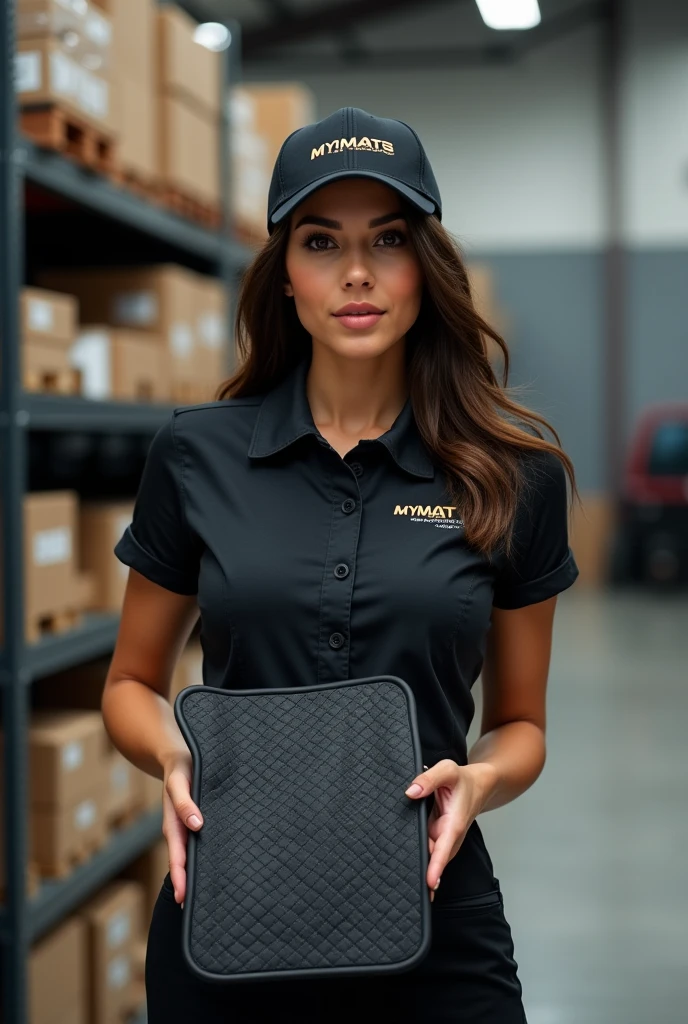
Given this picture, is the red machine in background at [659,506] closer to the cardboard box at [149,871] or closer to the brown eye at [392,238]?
the cardboard box at [149,871]

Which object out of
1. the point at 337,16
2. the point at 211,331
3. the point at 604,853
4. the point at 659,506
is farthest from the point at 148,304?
the point at 337,16

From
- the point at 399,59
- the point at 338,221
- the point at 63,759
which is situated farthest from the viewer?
the point at 399,59

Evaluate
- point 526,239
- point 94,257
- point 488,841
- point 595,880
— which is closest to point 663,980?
point 595,880

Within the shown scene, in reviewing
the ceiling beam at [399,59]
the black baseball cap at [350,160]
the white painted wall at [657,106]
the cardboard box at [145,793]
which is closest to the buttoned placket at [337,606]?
the black baseball cap at [350,160]

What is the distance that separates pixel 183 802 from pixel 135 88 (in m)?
2.83

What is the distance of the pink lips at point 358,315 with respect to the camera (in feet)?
5.33

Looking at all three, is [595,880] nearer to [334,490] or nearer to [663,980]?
[663,980]

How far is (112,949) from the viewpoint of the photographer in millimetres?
3436

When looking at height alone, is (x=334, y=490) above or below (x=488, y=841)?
above

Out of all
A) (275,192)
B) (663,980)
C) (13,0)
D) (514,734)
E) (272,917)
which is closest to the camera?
(272,917)

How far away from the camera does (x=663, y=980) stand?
388 centimetres

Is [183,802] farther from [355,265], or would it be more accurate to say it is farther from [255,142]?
[255,142]

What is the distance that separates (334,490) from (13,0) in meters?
1.81

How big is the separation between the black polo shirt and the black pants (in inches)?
9.0
